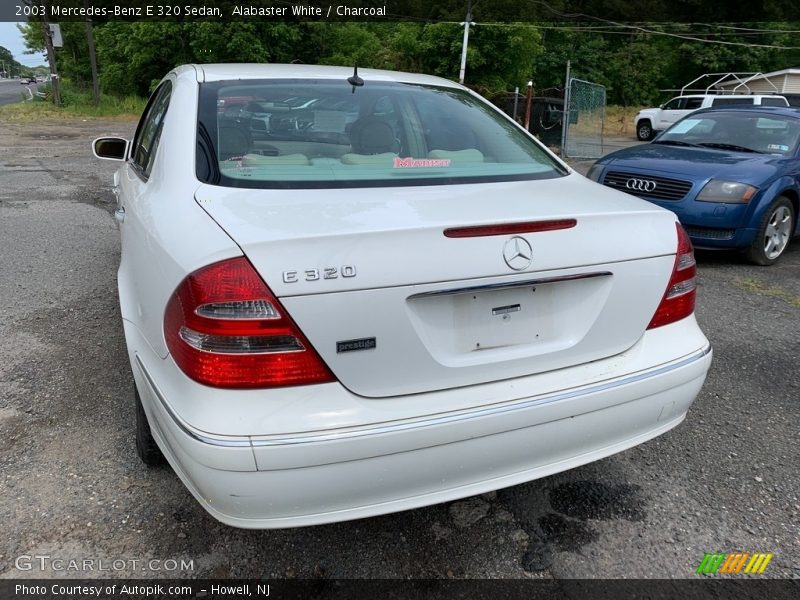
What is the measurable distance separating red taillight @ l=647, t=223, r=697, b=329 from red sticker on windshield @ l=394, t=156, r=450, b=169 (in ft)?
2.90

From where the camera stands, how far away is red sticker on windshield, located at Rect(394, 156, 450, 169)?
234cm

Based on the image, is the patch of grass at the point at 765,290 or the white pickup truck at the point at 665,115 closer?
the patch of grass at the point at 765,290

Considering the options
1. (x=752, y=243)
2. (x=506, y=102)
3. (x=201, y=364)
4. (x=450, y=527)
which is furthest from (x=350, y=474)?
(x=506, y=102)

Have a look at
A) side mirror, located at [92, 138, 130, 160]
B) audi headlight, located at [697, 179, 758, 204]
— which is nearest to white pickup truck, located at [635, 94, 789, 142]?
audi headlight, located at [697, 179, 758, 204]

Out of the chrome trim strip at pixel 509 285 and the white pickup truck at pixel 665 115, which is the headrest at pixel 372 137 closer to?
the chrome trim strip at pixel 509 285

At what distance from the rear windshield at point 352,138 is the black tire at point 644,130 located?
2493cm

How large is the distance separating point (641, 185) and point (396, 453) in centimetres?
516

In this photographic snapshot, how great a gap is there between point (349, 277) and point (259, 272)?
0.76 feet

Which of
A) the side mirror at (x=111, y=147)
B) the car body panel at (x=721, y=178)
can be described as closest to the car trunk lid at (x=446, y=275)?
the side mirror at (x=111, y=147)

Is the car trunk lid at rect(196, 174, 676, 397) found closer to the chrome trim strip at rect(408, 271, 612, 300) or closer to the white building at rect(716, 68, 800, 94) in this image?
the chrome trim strip at rect(408, 271, 612, 300)

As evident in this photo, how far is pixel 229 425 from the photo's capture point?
5.33 feet

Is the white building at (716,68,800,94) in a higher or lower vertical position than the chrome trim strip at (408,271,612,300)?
lower

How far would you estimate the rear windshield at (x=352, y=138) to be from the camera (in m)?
2.18

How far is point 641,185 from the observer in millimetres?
6035
